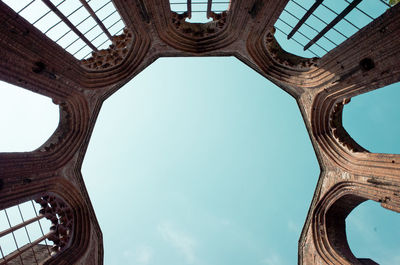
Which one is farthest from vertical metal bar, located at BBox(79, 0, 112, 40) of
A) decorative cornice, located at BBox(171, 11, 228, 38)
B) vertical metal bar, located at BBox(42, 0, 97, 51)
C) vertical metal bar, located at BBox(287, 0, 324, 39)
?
vertical metal bar, located at BBox(287, 0, 324, 39)

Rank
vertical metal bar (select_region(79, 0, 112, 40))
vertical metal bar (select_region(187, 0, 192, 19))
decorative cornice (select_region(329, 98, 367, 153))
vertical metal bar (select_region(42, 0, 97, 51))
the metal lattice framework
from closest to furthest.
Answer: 1. the metal lattice framework
2. vertical metal bar (select_region(42, 0, 97, 51))
3. decorative cornice (select_region(329, 98, 367, 153))
4. vertical metal bar (select_region(79, 0, 112, 40))
5. vertical metal bar (select_region(187, 0, 192, 19))

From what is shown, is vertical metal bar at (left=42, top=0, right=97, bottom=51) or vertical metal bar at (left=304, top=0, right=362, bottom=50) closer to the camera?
vertical metal bar at (left=304, top=0, right=362, bottom=50)

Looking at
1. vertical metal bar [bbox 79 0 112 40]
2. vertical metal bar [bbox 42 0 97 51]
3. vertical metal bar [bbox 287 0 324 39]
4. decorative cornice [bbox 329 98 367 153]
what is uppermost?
vertical metal bar [bbox 79 0 112 40]

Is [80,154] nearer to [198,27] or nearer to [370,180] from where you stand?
[198,27]

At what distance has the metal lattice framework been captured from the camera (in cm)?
733

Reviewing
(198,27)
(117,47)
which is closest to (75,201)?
(117,47)

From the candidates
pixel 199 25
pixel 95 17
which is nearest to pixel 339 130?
pixel 199 25

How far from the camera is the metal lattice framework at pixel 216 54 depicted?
733 centimetres

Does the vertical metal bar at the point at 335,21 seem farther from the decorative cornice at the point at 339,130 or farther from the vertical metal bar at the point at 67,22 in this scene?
the vertical metal bar at the point at 67,22

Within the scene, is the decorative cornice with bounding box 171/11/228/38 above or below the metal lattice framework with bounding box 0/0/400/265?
above

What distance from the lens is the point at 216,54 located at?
1178cm

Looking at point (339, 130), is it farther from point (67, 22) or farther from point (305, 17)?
point (67, 22)

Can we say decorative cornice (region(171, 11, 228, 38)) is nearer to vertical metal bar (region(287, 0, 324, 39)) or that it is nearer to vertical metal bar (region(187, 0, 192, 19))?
vertical metal bar (region(187, 0, 192, 19))

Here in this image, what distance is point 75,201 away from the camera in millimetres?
10164
